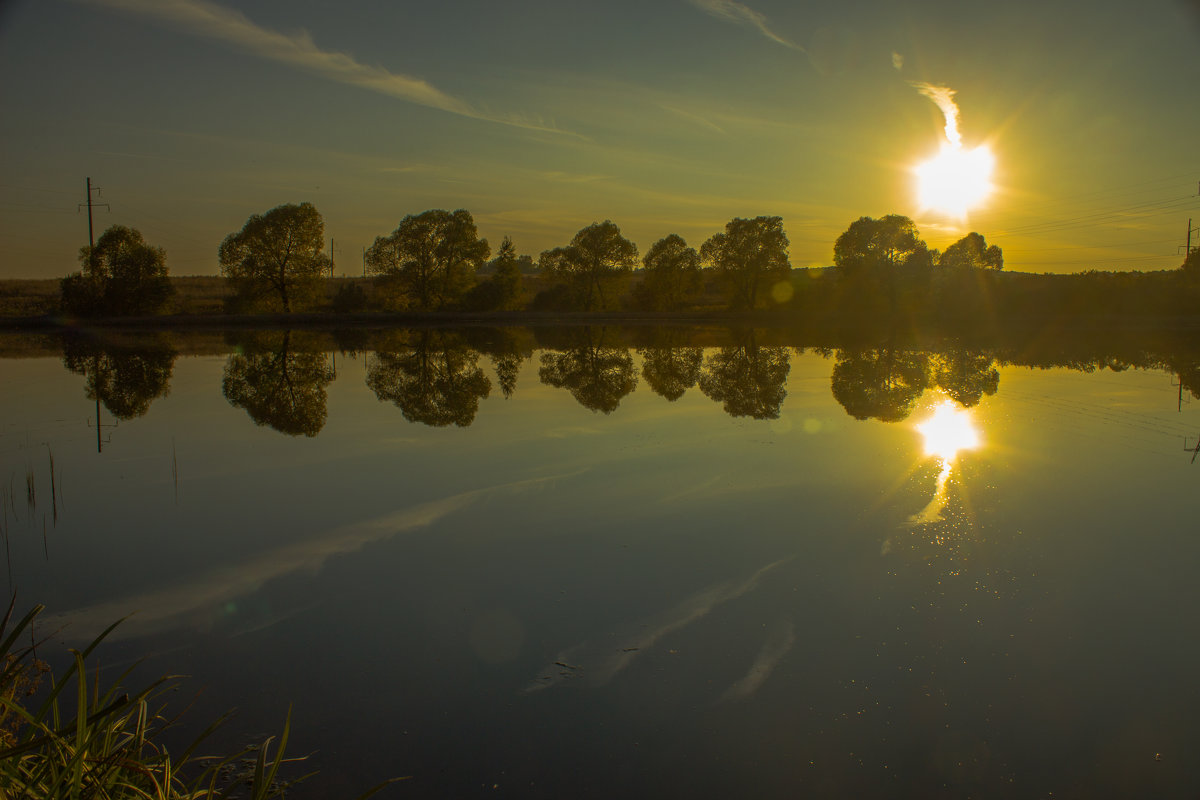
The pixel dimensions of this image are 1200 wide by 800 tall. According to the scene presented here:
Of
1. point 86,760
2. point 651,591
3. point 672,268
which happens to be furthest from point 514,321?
point 86,760

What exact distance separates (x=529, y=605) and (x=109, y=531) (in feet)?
15.8

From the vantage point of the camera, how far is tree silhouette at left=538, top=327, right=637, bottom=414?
59.5ft

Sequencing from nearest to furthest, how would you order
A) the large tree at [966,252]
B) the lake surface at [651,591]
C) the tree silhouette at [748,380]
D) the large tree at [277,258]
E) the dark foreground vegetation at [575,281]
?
the lake surface at [651,591] → the tree silhouette at [748,380] → the dark foreground vegetation at [575,281] → the large tree at [277,258] → the large tree at [966,252]

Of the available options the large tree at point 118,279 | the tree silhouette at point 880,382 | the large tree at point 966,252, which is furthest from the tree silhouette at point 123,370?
the large tree at point 966,252

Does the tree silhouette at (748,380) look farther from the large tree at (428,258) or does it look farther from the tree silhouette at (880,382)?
the large tree at (428,258)

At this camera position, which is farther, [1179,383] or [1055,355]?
[1055,355]

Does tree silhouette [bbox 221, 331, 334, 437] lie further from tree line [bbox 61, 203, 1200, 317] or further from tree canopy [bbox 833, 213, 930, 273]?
tree canopy [bbox 833, 213, 930, 273]

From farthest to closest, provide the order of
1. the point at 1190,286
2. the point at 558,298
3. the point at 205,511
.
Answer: the point at 558,298 < the point at 1190,286 < the point at 205,511

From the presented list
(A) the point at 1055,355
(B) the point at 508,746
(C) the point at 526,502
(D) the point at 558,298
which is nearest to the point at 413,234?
(D) the point at 558,298

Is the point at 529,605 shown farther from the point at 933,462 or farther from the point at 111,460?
the point at 111,460

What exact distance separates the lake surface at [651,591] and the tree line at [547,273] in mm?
48070

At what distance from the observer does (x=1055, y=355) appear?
1145 inches

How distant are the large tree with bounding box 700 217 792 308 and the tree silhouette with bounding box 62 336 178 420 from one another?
44806mm

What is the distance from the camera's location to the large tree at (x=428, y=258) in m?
66.4
